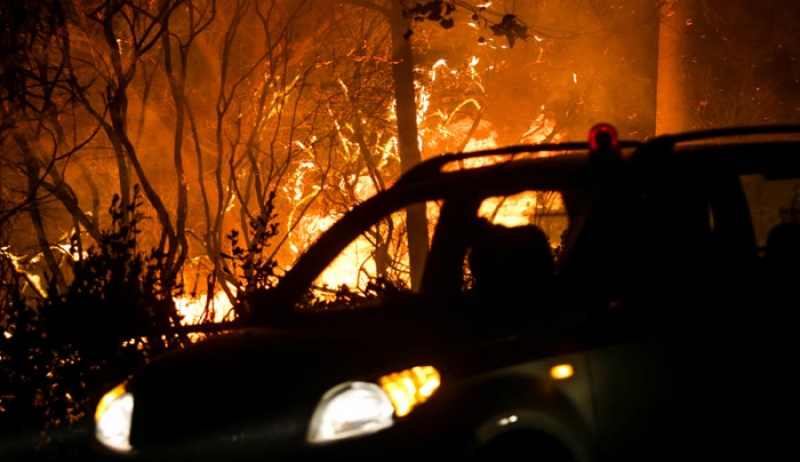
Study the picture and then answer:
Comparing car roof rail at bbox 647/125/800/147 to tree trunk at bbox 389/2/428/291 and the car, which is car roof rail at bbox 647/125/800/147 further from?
tree trunk at bbox 389/2/428/291

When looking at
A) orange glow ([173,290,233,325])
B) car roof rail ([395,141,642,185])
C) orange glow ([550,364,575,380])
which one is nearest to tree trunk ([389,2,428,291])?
orange glow ([173,290,233,325])

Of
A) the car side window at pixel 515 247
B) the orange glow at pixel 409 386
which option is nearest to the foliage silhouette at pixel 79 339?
the car side window at pixel 515 247

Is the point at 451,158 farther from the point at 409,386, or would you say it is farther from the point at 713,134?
the point at 409,386

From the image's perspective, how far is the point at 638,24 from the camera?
1970 cm

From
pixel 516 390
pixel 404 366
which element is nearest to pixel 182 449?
pixel 404 366

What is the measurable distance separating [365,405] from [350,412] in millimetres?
52

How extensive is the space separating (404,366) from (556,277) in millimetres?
726

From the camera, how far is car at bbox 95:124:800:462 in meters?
3.47

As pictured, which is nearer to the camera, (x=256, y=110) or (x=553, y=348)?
(x=553, y=348)

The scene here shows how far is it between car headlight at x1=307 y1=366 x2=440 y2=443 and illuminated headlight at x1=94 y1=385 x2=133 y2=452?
79 centimetres

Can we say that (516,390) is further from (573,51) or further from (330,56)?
(573,51)

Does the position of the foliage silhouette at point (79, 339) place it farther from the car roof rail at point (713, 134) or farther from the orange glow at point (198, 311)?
the car roof rail at point (713, 134)

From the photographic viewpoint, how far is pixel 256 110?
1755cm

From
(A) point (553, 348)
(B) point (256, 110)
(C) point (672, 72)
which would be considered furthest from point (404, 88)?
(A) point (553, 348)
